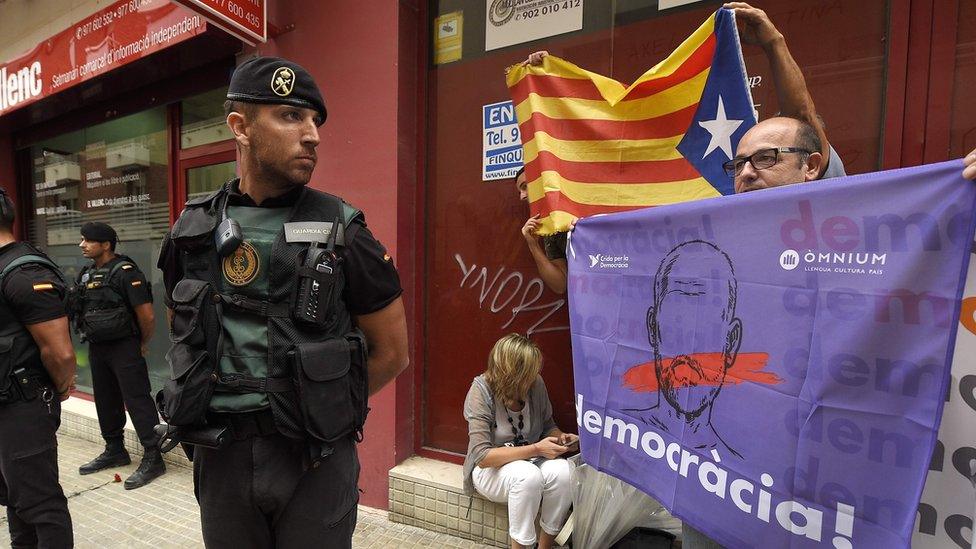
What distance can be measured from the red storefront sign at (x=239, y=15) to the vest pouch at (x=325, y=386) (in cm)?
282

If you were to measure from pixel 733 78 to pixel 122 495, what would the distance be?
5.00 m

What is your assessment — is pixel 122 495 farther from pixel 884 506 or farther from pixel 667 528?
pixel 884 506

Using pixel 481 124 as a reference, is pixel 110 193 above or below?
below

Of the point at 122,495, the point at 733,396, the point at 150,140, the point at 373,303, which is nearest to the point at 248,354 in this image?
the point at 373,303

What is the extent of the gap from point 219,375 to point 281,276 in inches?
13.4

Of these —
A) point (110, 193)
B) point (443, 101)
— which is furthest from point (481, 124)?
point (110, 193)

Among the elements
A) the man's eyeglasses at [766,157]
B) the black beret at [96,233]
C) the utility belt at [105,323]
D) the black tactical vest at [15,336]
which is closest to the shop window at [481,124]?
the man's eyeglasses at [766,157]

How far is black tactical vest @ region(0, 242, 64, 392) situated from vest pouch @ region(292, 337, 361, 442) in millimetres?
1924

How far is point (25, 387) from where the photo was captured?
2.37 metres

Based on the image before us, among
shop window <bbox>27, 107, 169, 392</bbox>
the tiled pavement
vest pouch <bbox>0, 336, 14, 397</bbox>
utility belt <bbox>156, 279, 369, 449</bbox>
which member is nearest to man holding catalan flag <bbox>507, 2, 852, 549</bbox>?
utility belt <bbox>156, 279, 369, 449</bbox>

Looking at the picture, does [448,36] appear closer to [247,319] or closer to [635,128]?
[635,128]

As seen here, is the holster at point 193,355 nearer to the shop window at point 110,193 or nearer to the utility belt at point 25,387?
the utility belt at point 25,387

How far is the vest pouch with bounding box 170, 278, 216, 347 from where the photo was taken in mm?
1425

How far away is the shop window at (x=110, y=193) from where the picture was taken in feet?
17.1
